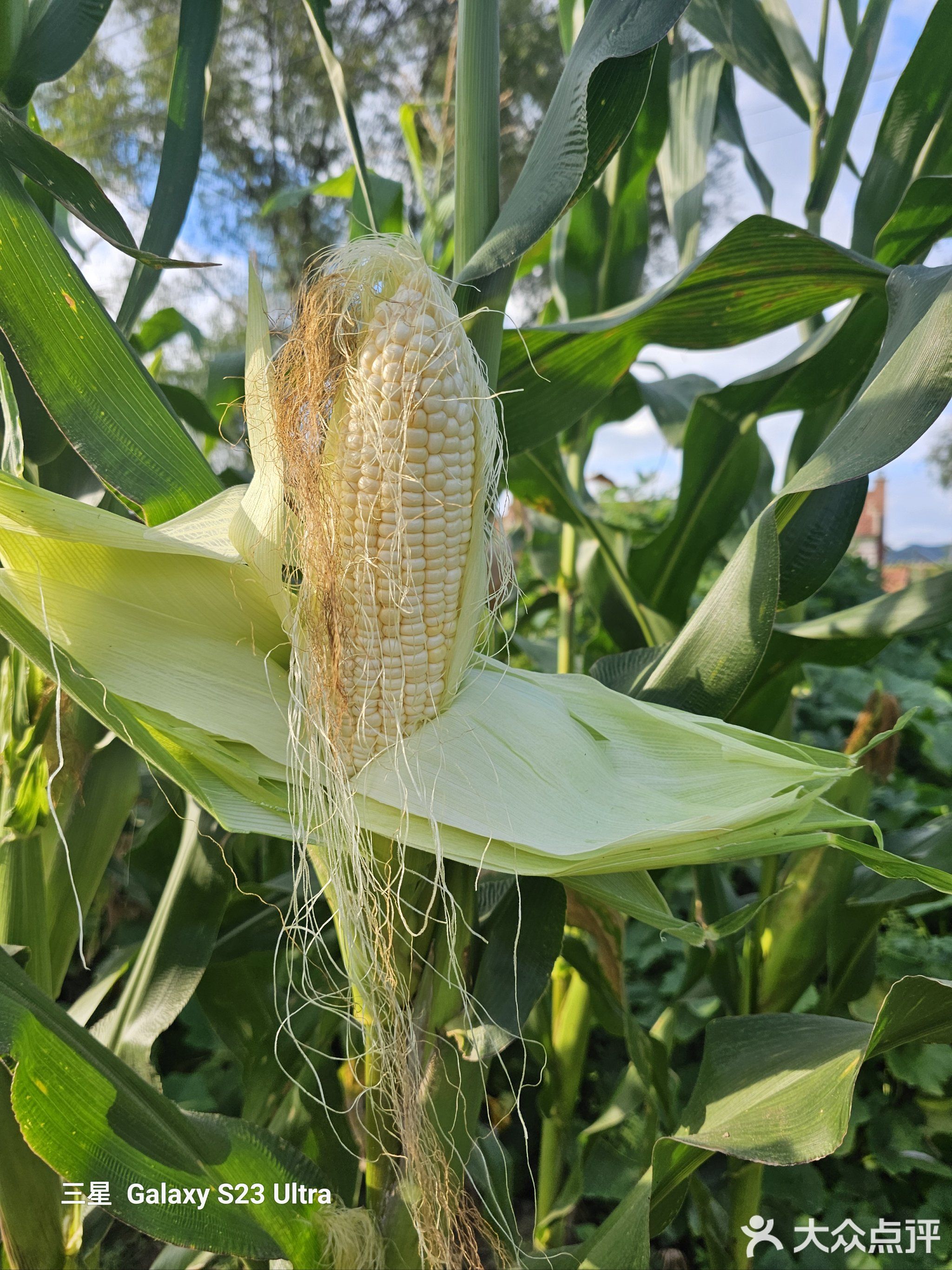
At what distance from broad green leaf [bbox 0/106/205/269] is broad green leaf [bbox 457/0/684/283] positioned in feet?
0.72

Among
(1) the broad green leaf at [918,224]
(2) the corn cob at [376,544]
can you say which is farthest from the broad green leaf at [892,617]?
(2) the corn cob at [376,544]

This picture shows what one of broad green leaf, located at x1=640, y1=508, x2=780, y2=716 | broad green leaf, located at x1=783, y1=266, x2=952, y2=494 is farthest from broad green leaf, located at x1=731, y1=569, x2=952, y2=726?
broad green leaf, located at x1=783, y1=266, x2=952, y2=494

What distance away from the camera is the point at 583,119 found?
55cm

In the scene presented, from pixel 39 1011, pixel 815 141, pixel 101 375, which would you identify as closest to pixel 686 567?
pixel 815 141

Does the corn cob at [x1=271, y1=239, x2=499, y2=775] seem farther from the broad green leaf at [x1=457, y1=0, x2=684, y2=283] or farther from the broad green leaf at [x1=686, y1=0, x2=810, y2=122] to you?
the broad green leaf at [x1=686, y1=0, x2=810, y2=122]

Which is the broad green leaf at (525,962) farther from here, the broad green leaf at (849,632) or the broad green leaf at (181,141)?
the broad green leaf at (181,141)

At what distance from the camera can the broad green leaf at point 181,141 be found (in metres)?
0.75

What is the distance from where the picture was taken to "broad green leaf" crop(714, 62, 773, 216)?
112cm

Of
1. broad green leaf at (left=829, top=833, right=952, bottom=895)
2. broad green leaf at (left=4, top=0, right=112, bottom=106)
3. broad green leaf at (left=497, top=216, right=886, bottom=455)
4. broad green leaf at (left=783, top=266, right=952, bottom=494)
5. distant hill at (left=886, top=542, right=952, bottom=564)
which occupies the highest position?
broad green leaf at (left=4, top=0, right=112, bottom=106)

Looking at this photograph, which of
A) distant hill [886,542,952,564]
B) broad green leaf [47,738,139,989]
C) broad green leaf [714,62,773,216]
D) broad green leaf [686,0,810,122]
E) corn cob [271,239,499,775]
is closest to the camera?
corn cob [271,239,499,775]

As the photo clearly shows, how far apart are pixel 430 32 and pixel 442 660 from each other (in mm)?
6140

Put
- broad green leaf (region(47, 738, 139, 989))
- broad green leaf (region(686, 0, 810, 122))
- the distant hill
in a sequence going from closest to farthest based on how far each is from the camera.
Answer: broad green leaf (region(47, 738, 139, 989)) < broad green leaf (region(686, 0, 810, 122)) < the distant hill

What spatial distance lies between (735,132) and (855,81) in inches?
10.0

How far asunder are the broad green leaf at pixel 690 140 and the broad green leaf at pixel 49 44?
664mm
